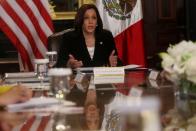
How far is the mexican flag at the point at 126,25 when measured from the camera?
205 inches

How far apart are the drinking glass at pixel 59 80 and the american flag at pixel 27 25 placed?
2710 mm

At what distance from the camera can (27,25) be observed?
4816 mm

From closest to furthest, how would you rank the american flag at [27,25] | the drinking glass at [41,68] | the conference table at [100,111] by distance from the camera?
1. the conference table at [100,111]
2. the drinking glass at [41,68]
3. the american flag at [27,25]

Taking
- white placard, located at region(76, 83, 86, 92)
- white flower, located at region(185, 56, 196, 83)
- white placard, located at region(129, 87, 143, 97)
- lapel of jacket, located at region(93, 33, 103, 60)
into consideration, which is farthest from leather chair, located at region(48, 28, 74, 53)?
white flower, located at region(185, 56, 196, 83)

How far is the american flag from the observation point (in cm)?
473

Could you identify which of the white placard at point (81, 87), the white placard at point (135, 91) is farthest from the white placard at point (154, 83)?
the white placard at point (81, 87)

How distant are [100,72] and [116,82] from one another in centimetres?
18

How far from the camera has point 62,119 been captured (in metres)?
1.68

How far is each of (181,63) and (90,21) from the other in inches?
93.8

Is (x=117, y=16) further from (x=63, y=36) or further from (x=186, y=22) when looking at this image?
(x=186, y=22)

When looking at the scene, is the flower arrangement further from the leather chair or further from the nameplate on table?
the leather chair

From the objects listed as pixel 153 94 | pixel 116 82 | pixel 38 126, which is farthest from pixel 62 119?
pixel 116 82

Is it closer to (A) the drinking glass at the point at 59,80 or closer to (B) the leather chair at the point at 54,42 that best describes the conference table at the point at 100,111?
(A) the drinking glass at the point at 59,80

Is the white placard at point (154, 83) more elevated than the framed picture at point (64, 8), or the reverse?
Answer: the framed picture at point (64, 8)
